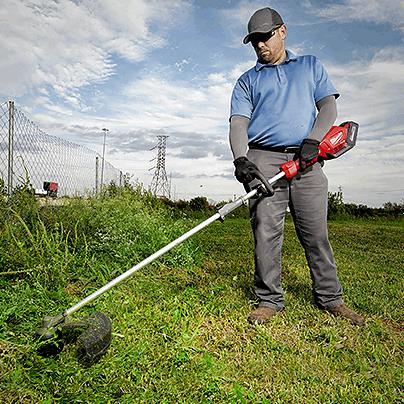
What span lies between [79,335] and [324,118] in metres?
2.15

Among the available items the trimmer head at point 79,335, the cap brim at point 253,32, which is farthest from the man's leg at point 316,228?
the trimmer head at point 79,335

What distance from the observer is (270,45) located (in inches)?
140

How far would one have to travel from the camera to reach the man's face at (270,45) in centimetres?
354

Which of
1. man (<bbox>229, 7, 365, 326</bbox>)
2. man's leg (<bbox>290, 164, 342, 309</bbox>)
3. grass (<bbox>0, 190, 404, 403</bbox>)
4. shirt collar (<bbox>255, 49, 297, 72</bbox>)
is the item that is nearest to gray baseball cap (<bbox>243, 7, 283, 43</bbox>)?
man (<bbox>229, 7, 365, 326</bbox>)

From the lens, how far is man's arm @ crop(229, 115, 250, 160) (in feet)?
11.6

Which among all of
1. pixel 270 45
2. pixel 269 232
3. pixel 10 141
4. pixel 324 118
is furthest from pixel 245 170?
pixel 10 141

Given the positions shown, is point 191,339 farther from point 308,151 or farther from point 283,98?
point 283,98

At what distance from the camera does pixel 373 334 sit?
3.43 meters

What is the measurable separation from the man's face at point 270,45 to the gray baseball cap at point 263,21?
0.17 ft

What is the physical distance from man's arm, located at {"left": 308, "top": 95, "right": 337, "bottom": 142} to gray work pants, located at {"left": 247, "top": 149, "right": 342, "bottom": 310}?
0.25 m

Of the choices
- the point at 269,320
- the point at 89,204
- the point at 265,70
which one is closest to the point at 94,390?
the point at 269,320

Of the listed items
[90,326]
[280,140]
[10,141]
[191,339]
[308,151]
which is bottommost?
[191,339]

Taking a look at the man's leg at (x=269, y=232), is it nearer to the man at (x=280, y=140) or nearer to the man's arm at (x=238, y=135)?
the man at (x=280, y=140)

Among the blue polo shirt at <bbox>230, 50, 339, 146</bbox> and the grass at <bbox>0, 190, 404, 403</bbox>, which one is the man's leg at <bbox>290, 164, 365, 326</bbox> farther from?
the blue polo shirt at <bbox>230, 50, 339, 146</bbox>
